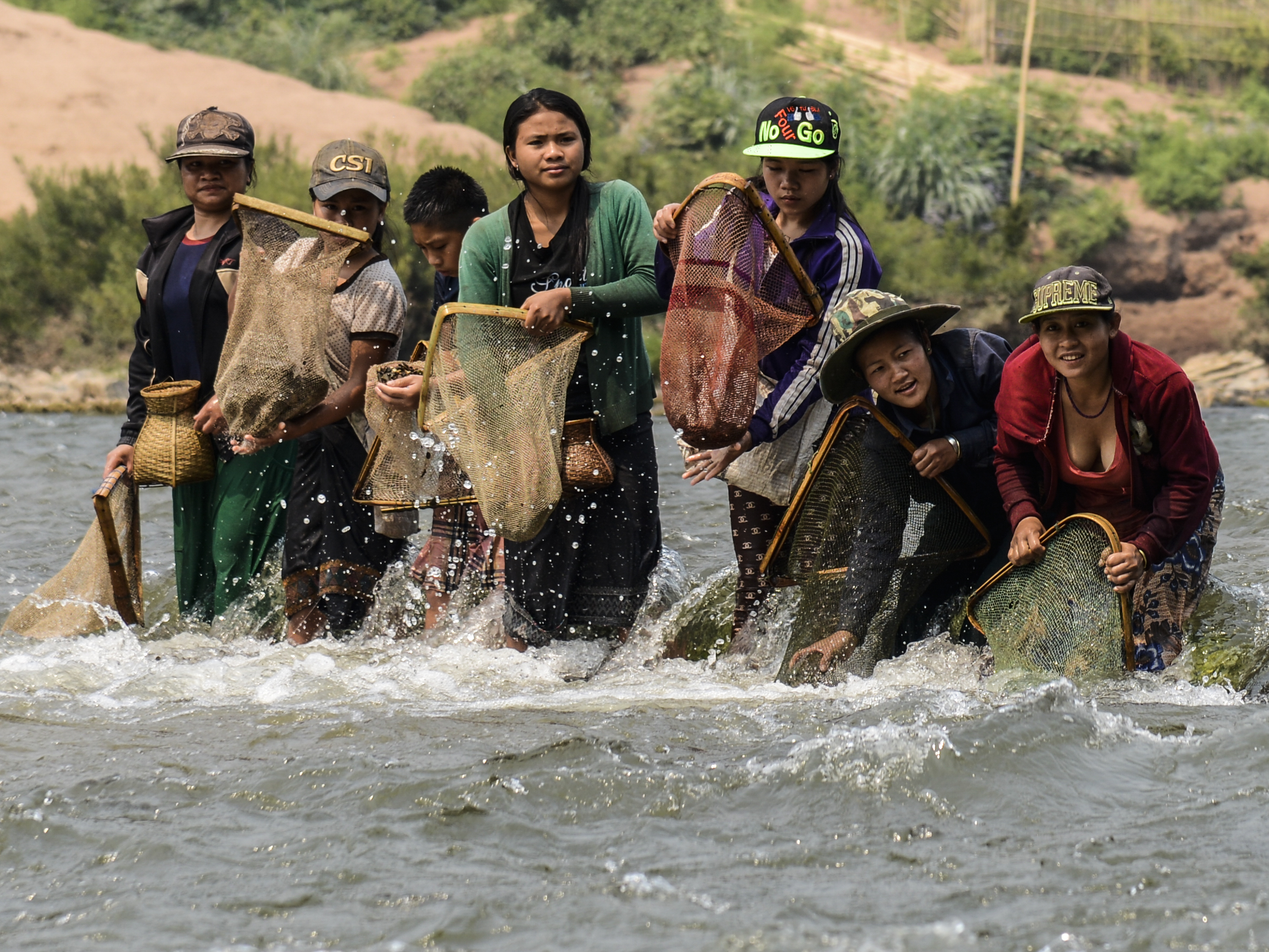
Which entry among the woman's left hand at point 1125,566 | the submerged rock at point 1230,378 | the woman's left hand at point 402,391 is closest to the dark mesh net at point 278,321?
the woman's left hand at point 402,391

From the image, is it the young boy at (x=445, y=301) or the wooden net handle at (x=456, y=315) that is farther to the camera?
the young boy at (x=445, y=301)

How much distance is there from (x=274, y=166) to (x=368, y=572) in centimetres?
2172

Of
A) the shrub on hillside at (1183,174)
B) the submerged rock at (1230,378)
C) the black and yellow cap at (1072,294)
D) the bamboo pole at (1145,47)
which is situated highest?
the bamboo pole at (1145,47)

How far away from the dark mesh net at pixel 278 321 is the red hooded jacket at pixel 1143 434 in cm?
230

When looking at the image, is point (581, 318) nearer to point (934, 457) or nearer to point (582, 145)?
point (582, 145)

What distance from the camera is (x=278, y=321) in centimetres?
514

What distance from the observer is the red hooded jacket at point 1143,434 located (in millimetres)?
4164

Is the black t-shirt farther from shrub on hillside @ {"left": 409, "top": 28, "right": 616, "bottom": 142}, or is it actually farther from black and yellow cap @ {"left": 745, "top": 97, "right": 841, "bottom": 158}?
shrub on hillside @ {"left": 409, "top": 28, "right": 616, "bottom": 142}

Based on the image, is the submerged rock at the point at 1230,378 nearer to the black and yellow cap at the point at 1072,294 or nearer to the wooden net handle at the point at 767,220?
the wooden net handle at the point at 767,220

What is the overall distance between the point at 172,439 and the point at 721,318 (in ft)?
7.10

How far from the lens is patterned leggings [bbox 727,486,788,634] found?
16.6 feet

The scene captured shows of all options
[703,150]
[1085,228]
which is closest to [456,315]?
[1085,228]

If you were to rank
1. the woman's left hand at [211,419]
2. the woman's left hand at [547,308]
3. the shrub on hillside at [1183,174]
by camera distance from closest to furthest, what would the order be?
the woman's left hand at [547,308], the woman's left hand at [211,419], the shrub on hillside at [1183,174]

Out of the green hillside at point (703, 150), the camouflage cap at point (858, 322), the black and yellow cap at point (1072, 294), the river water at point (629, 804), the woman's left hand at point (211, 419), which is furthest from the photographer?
the green hillside at point (703, 150)
